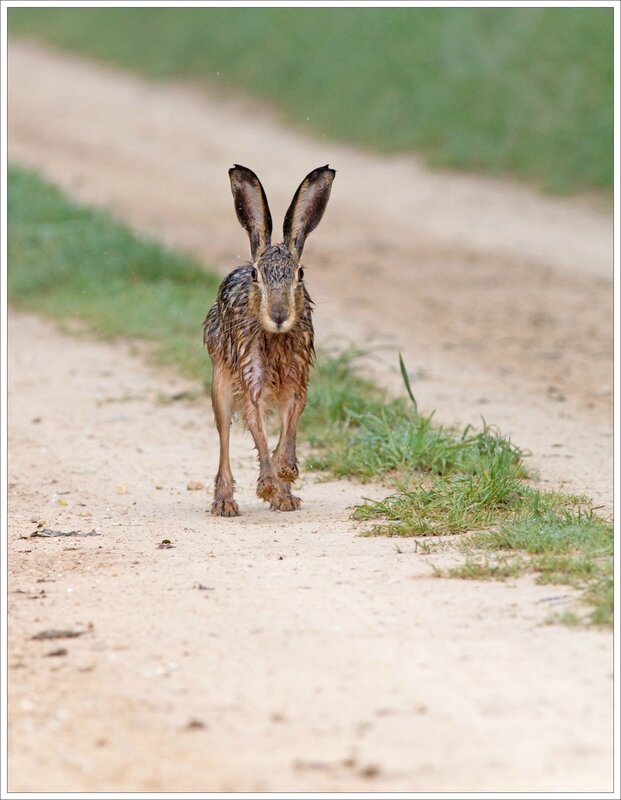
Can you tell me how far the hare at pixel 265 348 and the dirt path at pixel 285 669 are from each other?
25 cm

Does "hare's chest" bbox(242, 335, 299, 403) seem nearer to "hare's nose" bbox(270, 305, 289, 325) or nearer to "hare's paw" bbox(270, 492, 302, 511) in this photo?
"hare's nose" bbox(270, 305, 289, 325)

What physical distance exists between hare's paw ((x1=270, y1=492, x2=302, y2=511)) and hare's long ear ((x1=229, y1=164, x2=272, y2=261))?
116 cm

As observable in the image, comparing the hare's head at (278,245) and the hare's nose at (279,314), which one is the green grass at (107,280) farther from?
the hare's nose at (279,314)

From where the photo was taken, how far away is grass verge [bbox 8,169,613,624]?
5895 millimetres

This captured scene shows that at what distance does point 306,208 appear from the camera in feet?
24.3

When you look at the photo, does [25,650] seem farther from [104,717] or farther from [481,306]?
[481,306]

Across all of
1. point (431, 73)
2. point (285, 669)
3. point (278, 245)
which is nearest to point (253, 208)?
point (278, 245)

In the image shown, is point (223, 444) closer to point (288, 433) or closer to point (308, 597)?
point (288, 433)

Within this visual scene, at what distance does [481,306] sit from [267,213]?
6902 millimetres

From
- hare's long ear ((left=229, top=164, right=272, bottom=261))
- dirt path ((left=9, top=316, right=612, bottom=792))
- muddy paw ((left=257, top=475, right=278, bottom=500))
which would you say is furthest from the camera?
hare's long ear ((left=229, top=164, right=272, bottom=261))

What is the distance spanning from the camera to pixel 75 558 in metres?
6.34

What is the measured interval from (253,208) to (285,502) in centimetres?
144

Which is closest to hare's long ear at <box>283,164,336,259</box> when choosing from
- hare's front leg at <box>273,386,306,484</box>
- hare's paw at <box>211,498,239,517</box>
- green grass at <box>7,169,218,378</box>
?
hare's front leg at <box>273,386,306,484</box>

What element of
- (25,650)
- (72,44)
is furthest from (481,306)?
(72,44)
